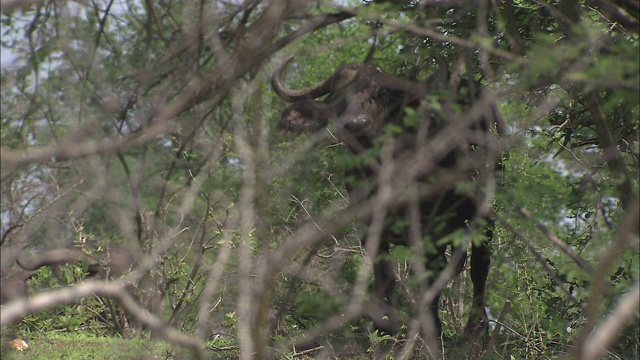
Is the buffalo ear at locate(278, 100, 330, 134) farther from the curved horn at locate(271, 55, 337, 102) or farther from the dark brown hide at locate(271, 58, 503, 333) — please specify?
the curved horn at locate(271, 55, 337, 102)

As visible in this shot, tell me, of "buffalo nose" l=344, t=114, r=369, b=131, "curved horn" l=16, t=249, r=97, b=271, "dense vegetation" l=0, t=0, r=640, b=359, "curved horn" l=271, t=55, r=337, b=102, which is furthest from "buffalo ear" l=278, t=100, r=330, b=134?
"curved horn" l=16, t=249, r=97, b=271

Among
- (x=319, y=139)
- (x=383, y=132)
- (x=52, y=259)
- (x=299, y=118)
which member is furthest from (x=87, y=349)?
(x=383, y=132)

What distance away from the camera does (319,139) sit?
19.3ft

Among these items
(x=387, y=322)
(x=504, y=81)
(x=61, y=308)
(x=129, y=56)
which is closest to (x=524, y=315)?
(x=387, y=322)

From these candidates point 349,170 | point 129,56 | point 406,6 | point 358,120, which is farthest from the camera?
point 349,170

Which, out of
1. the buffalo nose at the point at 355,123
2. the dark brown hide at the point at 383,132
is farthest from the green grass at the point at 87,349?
the buffalo nose at the point at 355,123

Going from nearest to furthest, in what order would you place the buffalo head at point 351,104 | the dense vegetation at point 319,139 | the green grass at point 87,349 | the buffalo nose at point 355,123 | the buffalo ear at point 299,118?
the dense vegetation at point 319,139 → the buffalo head at point 351,104 → the buffalo nose at point 355,123 → the green grass at point 87,349 → the buffalo ear at point 299,118

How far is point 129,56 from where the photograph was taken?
239 inches

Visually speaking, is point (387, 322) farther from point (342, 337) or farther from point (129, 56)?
point (129, 56)

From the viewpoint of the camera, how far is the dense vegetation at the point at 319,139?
3.75 metres

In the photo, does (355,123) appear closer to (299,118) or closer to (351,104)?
(351,104)

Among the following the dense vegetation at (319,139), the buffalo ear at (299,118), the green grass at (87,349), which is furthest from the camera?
the buffalo ear at (299,118)

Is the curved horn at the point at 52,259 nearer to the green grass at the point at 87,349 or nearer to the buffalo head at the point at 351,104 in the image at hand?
the green grass at the point at 87,349

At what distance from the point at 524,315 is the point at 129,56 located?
135 inches
